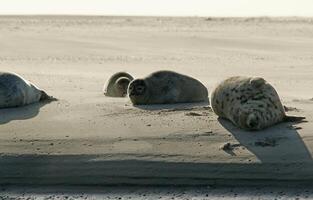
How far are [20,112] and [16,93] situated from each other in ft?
1.16

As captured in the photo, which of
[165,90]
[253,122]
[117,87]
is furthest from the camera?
[117,87]

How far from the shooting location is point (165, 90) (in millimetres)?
7922

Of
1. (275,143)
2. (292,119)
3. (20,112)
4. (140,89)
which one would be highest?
(140,89)

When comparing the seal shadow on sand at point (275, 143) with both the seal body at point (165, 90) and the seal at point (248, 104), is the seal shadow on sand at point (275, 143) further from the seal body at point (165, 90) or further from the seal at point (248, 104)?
the seal body at point (165, 90)

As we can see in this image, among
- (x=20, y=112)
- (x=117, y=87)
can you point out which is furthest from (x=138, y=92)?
(x=20, y=112)

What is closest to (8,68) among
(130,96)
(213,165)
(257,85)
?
(130,96)

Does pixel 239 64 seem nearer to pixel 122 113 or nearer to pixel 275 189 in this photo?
pixel 122 113

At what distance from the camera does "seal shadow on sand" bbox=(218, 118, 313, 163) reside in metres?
5.64

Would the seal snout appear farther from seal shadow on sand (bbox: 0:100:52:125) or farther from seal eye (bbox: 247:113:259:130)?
seal eye (bbox: 247:113:259:130)

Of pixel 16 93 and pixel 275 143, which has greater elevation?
pixel 16 93

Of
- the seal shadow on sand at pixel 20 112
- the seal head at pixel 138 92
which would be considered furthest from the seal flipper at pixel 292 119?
the seal shadow on sand at pixel 20 112

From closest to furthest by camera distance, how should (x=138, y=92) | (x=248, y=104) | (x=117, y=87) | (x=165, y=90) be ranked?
1. (x=248, y=104)
2. (x=138, y=92)
3. (x=165, y=90)
4. (x=117, y=87)

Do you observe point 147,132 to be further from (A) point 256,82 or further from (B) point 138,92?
(B) point 138,92

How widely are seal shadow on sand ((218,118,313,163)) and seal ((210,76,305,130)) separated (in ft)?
0.24
